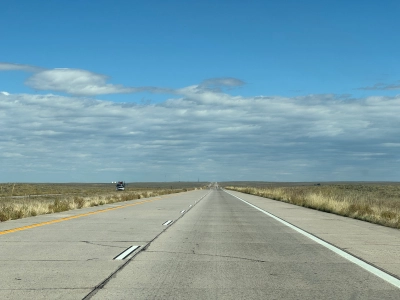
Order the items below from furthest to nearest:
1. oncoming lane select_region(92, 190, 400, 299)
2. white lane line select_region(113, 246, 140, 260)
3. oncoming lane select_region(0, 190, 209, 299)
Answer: white lane line select_region(113, 246, 140, 260) → oncoming lane select_region(0, 190, 209, 299) → oncoming lane select_region(92, 190, 400, 299)

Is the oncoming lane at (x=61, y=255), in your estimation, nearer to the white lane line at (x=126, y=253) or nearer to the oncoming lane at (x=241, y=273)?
the white lane line at (x=126, y=253)

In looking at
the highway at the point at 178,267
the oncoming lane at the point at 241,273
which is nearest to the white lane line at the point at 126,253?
the highway at the point at 178,267

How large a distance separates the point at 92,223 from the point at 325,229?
8.25 meters

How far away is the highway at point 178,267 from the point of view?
7934 millimetres

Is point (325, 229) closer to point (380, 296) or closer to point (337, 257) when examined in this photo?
point (337, 257)

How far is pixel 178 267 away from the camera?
1009 centimetres

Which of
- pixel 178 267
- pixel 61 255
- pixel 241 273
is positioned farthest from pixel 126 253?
pixel 241 273

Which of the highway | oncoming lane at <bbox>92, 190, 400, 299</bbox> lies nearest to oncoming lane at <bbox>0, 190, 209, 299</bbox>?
the highway

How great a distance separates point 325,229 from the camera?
60.0 feet

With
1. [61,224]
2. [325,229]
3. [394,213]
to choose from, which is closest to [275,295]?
[325,229]

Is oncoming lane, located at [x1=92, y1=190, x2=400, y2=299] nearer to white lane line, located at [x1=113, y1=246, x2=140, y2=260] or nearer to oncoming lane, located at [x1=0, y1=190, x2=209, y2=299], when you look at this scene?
white lane line, located at [x1=113, y1=246, x2=140, y2=260]

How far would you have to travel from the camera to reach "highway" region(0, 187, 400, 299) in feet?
26.0

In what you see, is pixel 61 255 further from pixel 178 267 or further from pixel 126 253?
pixel 178 267

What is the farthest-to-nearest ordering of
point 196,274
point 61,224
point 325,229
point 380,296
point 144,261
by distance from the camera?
point 61,224 → point 325,229 → point 144,261 → point 196,274 → point 380,296
